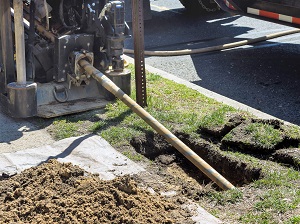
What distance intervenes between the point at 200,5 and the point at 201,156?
22.8 feet

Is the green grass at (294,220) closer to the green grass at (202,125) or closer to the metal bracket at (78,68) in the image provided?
the green grass at (202,125)

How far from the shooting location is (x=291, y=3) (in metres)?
8.37

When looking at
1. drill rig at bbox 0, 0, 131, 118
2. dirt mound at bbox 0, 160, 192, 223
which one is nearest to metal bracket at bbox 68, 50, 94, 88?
drill rig at bbox 0, 0, 131, 118

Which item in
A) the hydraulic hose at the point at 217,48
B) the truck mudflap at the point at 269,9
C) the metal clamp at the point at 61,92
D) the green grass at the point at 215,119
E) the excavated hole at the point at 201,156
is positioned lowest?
the excavated hole at the point at 201,156

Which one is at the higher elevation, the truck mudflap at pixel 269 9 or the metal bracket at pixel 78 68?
the truck mudflap at pixel 269 9

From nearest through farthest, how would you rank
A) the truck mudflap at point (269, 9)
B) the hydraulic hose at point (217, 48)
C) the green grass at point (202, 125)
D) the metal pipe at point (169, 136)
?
the green grass at point (202, 125) < the metal pipe at point (169, 136) < the truck mudflap at point (269, 9) < the hydraulic hose at point (217, 48)

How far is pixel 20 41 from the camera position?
6.13 m

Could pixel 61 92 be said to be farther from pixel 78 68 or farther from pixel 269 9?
pixel 269 9

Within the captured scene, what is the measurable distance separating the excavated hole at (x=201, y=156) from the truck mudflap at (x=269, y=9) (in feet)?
10.4

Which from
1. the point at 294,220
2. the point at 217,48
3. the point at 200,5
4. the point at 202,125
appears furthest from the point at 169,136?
the point at 200,5

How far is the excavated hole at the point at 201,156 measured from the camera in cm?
543

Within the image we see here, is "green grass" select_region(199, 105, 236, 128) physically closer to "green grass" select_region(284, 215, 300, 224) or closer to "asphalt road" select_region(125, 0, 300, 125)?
"asphalt road" select_region(125, 0, 300, 125)

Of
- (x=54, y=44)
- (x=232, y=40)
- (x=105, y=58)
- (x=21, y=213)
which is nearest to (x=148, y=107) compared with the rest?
(x=105, y=58)

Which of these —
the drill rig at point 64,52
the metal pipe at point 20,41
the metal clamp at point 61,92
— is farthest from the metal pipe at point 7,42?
the metal clamp at point 61,92
